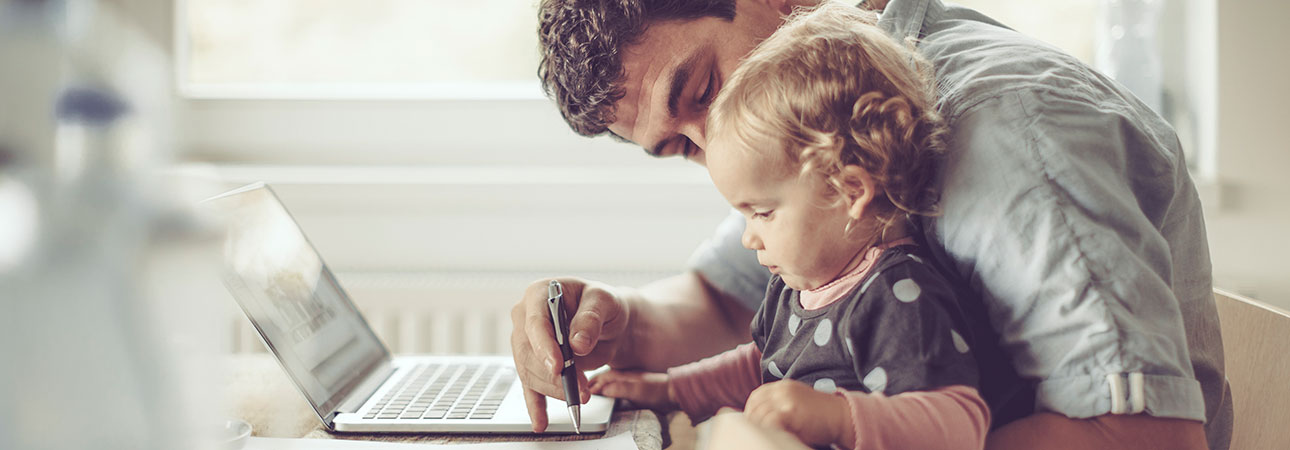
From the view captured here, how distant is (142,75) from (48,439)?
28 cm

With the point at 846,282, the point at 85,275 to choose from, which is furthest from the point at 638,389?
the point at 85,275

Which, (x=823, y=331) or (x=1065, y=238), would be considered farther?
(x=823, y=331)

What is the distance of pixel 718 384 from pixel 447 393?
0.28m

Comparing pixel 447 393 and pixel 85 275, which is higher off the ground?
pixel 85 275

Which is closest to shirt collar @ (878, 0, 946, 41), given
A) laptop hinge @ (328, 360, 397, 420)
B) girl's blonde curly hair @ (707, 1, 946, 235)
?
girl's blonde curly hair @ (707, 1, 946, 235)

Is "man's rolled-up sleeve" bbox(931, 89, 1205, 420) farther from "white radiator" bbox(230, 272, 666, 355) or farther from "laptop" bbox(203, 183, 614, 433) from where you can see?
"white radiator" bbox(230, 272, 666, 355)

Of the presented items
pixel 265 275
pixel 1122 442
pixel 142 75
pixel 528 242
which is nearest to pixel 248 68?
pixel 528 242

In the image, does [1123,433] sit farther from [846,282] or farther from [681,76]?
[681,76]

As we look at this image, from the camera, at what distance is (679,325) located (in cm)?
114

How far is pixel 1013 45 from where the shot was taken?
28.9 inches

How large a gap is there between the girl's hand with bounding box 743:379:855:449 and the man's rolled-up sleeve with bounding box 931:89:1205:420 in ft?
0.46

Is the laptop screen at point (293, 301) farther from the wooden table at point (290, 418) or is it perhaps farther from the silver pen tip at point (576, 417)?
the silver pen tip at point (576, 417)

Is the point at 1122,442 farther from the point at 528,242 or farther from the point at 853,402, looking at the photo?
the point at 528,242

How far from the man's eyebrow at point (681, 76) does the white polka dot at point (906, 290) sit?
329mm
